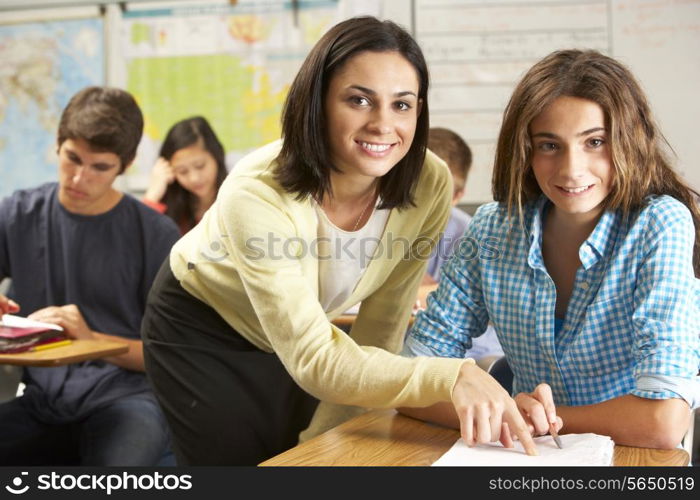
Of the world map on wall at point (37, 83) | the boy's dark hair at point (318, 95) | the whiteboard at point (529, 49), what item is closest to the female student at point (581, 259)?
the boy's dark hair at point (318, 95)

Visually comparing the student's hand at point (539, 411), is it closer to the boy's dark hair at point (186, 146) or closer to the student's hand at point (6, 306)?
the student's hand at point (6, 306)

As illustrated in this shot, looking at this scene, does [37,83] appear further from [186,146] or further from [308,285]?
[308,285]

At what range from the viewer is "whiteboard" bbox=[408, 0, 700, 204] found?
4.08m

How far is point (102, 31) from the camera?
4582 mm

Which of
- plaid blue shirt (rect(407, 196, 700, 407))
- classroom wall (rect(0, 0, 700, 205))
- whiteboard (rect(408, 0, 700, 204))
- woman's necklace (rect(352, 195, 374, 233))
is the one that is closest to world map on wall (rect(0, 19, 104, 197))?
classroom wall (rect(0, 0, 700, 205))

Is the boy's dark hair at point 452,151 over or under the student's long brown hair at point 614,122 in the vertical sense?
under

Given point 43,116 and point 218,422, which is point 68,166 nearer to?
point 218,422

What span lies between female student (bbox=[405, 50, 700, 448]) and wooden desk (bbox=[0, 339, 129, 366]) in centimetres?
89

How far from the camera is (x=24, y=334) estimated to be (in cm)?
205

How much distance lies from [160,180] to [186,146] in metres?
0.21

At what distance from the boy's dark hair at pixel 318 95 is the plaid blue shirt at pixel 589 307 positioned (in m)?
0.28

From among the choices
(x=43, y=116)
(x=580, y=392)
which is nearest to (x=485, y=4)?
(x=43, y=116)

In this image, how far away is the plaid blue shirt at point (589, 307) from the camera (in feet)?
3.89

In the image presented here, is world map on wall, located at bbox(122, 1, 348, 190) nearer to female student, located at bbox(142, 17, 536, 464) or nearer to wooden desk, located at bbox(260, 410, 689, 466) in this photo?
female student, located at bbox(142, 17, 536, 464)
